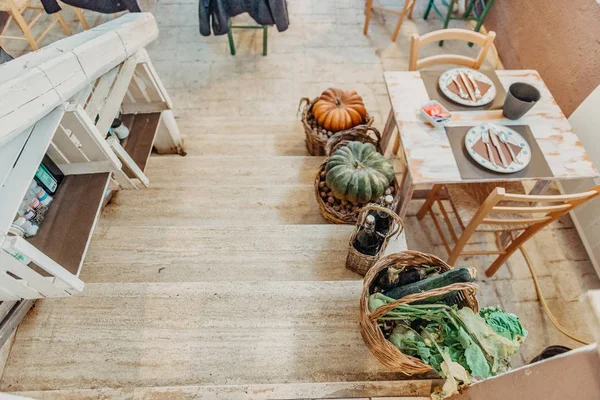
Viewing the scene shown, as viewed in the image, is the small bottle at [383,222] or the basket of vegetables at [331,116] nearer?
the small bottle at [383,222]

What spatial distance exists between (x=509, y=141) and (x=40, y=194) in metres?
2.27

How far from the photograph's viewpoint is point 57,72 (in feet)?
4.81

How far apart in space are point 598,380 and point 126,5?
370cm

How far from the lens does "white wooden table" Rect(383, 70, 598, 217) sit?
1.95m

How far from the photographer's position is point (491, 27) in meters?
3.74

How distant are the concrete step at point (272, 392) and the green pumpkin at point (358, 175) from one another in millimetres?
910

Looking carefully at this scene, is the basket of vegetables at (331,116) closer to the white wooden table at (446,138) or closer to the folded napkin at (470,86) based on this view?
the white wooden table at (446,138)

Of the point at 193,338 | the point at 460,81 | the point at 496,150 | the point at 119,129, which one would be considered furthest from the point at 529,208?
the point at 119,129

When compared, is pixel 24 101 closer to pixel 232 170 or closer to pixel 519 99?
pixel 232 170

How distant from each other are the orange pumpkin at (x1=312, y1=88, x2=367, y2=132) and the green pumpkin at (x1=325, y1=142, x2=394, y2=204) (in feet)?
1.40

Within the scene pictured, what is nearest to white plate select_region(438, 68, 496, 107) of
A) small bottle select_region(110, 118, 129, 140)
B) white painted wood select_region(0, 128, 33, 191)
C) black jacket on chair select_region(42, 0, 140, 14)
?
small bottle select_region(110, 118, 129, 140)

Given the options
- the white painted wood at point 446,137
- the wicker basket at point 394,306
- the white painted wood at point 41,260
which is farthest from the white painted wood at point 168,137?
the wicker basket at point 394,306

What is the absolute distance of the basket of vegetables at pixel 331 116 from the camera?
102 inches

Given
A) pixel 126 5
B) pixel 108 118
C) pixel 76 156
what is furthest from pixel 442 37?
pixel 126 5
